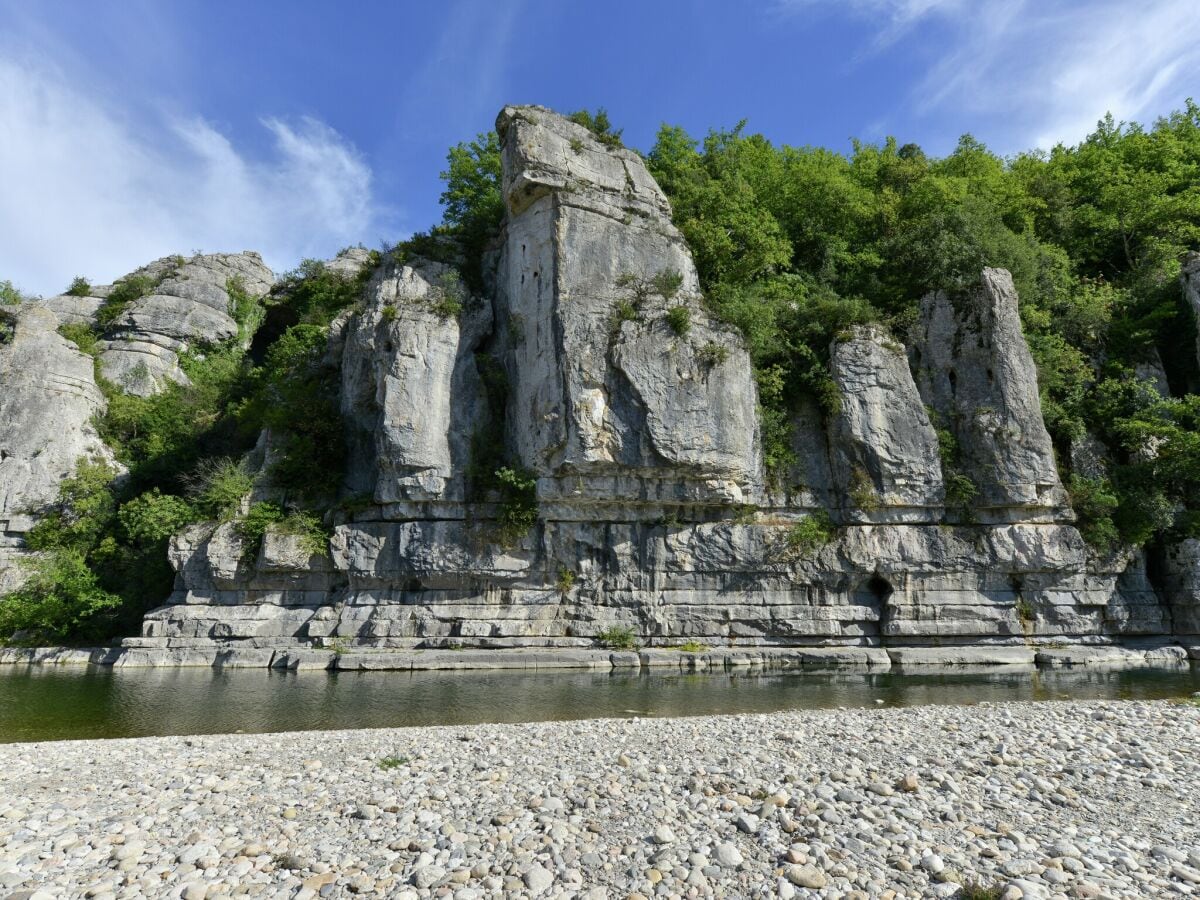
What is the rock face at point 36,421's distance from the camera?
25.2 meters

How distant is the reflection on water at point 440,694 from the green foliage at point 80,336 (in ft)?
66.4

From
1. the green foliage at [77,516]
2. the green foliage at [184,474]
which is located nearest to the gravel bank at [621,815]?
the green foliage at [184,474]

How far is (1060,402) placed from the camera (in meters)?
22.9

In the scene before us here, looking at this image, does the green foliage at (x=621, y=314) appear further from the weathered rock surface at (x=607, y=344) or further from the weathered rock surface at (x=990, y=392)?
the weathered rock surface at (x=990, y=392)

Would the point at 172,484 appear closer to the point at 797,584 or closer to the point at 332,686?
the point at 332,686

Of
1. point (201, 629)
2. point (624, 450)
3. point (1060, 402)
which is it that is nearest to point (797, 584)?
point (624, 450)

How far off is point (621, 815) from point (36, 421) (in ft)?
104

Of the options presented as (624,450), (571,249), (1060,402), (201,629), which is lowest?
(201,629)

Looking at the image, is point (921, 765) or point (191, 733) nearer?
point (921, 765)

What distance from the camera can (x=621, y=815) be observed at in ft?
20.3

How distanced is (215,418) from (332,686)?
1856 cm

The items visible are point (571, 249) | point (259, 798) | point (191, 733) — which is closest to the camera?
point (259, 798)

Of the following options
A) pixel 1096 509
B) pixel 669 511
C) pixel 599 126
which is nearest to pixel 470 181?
pixel 599 126

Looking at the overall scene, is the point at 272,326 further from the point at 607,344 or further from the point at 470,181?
the point at 607,344
